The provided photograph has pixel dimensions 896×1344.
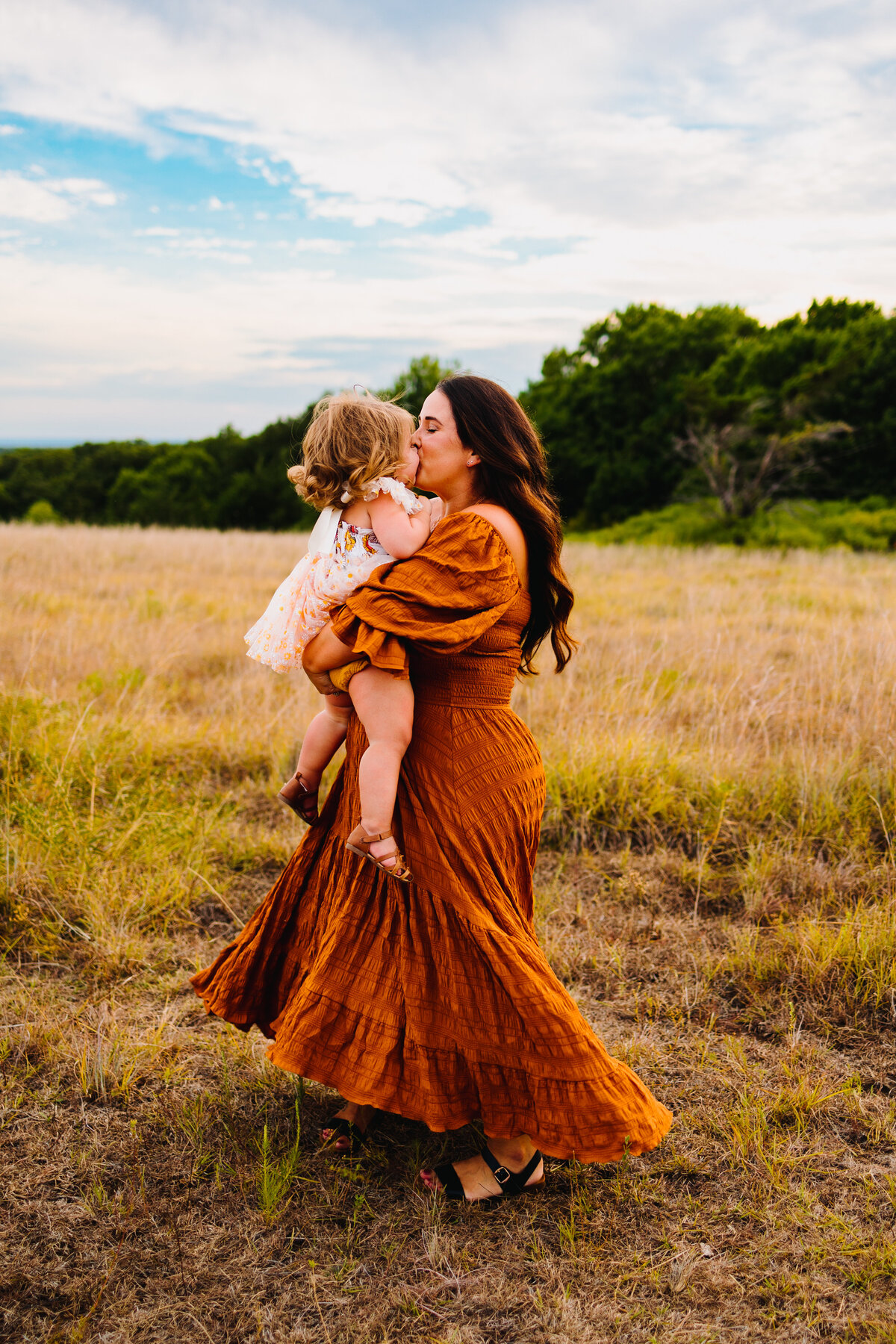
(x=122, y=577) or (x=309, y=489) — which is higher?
(x=309, y=489)

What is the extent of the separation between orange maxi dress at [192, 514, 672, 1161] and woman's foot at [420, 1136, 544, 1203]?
0.20m

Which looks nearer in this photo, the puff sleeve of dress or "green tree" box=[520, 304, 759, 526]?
the puff sleeve of dress

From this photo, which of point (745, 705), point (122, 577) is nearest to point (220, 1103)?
point (745, 705)

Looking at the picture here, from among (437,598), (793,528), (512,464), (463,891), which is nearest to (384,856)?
(463,891)

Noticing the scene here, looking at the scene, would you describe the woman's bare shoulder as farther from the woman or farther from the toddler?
the toddler

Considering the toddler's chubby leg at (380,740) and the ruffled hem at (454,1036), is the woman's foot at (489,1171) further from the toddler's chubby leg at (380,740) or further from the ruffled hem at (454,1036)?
the toddler's chubby leg at (380,740)

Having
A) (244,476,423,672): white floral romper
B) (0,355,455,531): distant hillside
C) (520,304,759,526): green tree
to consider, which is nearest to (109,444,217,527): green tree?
(0,355,455,531): distant hillside

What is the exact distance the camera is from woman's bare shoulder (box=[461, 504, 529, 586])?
1947mm

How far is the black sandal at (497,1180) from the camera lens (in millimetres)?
2051

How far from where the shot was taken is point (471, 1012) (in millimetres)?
1896

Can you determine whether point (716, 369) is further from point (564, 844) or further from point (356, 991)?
point (356, 991)

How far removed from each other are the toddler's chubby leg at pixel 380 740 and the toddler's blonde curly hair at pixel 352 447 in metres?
0.45

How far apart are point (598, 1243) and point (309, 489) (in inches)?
75.9

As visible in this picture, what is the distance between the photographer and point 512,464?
200 cm
